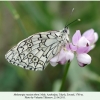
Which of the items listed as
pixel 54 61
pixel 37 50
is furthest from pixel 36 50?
pixel 54 61

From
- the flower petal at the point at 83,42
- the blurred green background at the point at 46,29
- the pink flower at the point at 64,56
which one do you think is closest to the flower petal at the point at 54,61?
the pink flower at the point at 64,56

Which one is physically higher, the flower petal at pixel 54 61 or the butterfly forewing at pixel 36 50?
the butterfly forewing at pixel 36 50

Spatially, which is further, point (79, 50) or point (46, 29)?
point (46, 29)

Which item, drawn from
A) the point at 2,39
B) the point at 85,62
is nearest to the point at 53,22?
the point at 2,39

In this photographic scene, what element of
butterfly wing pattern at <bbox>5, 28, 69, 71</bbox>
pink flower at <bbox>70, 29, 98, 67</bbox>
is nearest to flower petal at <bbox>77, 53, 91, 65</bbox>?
pink flower at <bbox>70, 29, 98, 67</bbox>

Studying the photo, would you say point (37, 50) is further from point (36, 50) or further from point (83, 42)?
point (83, 42)

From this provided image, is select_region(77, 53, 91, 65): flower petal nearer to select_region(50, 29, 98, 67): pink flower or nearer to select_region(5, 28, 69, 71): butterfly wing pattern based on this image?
select_region(50, 29, 98, 67): pink flower

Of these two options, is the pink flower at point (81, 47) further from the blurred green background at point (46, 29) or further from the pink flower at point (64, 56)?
the blurred green background at point (46, 29)

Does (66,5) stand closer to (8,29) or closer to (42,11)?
(42,11)
